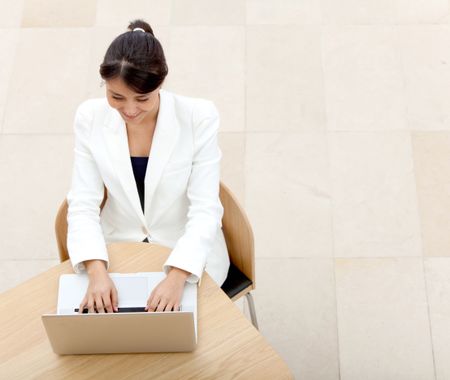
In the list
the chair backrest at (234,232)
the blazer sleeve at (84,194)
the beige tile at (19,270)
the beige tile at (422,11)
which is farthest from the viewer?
the beige tile at (422,11)

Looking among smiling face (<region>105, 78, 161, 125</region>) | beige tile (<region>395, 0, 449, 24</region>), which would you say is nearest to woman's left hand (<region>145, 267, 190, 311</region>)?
smiling face (<region>105, 78, 161, 125</region>)

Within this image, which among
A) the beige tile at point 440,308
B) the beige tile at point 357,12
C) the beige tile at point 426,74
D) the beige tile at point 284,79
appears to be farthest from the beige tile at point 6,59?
the beige tile at point 440,308

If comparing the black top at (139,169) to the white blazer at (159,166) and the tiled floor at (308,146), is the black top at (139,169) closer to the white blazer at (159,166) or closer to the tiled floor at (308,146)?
the white blazer at (159,166)

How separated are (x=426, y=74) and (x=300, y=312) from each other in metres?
1.50

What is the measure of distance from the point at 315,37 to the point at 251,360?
237 cm

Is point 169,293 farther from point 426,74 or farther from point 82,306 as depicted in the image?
point 426,74

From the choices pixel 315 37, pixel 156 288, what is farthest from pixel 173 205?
pixel 315 37

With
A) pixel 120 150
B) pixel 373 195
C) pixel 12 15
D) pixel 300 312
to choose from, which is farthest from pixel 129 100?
pixel 12 15

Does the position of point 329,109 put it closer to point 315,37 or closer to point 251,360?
point 315,37

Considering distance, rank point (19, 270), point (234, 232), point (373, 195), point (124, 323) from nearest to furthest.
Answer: point (124, 323), point (234, 232), point (19, 270), point (373, 195)

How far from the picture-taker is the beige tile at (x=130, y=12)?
3.79 m

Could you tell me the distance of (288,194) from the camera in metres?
3.16

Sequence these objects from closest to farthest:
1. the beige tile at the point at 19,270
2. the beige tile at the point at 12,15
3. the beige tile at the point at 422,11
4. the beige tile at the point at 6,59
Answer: the beige tile at the point at 19,270, the beige tile at the point at 6,59, the beige tile at the point at 422,11, the beige tile at the point at 12,15

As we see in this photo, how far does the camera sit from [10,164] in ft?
10.8
